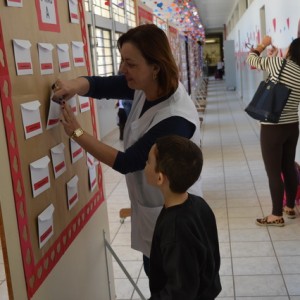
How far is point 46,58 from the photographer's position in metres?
1.59

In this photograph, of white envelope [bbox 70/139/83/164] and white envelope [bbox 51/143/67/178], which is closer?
white envelope [bbox 51/143/67/178]

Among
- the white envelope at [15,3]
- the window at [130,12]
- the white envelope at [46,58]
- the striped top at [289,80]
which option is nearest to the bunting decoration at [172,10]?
the window at [130,12]

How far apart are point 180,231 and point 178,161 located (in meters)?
0.23

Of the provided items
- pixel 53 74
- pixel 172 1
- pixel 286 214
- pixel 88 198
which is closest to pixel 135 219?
pixel 88 198

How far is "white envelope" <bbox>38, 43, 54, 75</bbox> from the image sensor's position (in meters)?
1.55

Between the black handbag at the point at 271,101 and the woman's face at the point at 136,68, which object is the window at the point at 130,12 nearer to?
the black handbag at the point at 271,101

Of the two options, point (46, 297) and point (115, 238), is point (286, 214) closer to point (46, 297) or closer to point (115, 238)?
point (115, 238)

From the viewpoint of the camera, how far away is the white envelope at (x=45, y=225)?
1.50 meters

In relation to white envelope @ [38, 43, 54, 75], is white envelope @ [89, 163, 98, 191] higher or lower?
lower

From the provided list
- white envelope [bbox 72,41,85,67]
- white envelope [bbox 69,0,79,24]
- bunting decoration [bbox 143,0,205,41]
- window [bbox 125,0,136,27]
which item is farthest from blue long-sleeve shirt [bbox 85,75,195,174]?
bunting decoration [bbox 143,0,205,41]

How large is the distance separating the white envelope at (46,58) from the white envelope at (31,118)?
15cm

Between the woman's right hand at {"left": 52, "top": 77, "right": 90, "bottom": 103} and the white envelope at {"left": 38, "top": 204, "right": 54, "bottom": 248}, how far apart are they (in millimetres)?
409

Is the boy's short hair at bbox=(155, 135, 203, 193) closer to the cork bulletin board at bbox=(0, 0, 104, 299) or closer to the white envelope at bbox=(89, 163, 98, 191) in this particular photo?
the cork bulletin board at bbox=(0, 0, 104, 299)

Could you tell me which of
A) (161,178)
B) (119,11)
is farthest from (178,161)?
(119,11)
